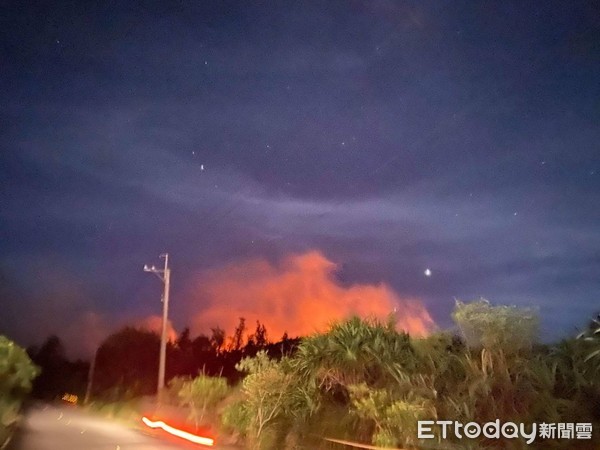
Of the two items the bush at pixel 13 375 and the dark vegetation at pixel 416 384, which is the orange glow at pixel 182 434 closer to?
the dark vegetation at pixel 416 384

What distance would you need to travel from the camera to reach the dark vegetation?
1571 centimetres

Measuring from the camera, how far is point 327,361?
19.7 meters

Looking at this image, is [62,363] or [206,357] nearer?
[206,357]

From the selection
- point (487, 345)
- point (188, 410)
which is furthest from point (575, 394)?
point (188, 410)

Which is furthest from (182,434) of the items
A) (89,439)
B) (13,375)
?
(13,375)

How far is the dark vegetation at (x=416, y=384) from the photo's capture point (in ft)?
51.5

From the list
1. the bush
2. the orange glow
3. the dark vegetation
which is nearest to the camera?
the dark vegetation

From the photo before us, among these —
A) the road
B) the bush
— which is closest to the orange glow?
the road

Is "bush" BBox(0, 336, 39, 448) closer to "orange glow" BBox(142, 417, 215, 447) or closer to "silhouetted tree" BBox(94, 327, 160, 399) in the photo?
"orange glow" BBox(142, 417, 215, 447)

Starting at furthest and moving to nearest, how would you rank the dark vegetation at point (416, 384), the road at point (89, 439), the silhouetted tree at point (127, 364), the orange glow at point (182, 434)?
the silhouetted tree at point (127, 364), the orange glow at point (182, 434), the road at point (89, 439), the dark vegetation at point (416, 384)

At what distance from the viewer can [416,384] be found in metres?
17.6

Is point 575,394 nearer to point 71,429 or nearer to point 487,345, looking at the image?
point 487,345

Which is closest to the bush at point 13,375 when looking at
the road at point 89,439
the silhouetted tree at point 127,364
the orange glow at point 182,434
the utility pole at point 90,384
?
the road at point 89,439

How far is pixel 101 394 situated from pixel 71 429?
26.4 meters
